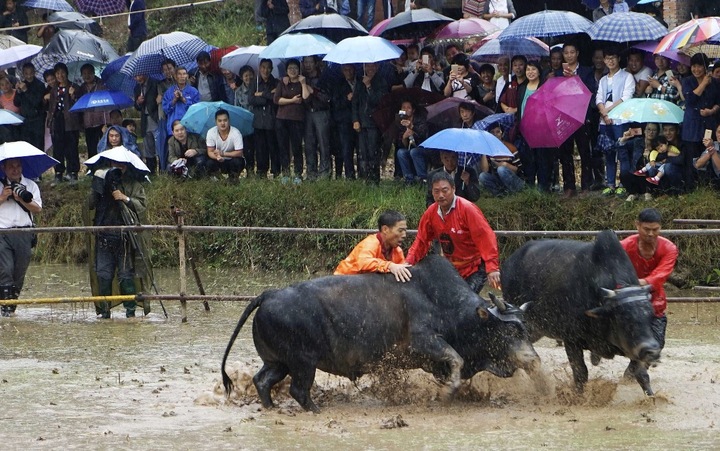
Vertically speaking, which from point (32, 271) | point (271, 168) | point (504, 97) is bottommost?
point (32, 271)

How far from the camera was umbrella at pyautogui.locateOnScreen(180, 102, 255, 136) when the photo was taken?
16.1m

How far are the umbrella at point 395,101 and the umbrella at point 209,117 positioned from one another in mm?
1968

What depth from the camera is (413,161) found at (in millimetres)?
15055

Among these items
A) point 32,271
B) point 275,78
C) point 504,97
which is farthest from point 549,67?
point 32,271

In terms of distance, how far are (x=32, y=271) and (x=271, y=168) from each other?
324 cm

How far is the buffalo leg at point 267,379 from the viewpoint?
9.12 metres

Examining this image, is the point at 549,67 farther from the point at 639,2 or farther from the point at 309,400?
the point at 309,400

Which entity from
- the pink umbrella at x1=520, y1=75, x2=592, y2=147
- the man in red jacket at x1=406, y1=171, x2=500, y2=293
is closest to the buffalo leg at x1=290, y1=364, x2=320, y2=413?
the man in red jacket at x1=406, y1=171, x2=500, y2=293

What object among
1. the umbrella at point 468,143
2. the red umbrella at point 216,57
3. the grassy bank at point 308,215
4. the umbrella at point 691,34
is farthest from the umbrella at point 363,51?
the umbrella at point 691,34

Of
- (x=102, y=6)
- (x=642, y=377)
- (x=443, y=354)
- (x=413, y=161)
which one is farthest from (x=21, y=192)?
(x=102, y=6)

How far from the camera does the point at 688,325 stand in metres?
12.1

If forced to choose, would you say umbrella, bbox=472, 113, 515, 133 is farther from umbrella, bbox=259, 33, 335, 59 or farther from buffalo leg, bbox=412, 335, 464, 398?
buffalo leg, bbox=412, 335, 464, 398

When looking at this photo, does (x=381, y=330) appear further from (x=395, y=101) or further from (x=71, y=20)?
(x=71, y=20)

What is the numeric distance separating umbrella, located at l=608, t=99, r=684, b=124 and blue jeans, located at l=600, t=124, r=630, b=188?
54 cm
